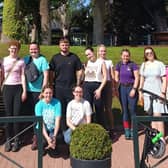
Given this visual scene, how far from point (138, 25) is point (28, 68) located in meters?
34.8

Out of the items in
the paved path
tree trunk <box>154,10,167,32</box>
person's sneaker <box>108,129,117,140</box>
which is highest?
tree trunk <box>154,10,167,32</box>

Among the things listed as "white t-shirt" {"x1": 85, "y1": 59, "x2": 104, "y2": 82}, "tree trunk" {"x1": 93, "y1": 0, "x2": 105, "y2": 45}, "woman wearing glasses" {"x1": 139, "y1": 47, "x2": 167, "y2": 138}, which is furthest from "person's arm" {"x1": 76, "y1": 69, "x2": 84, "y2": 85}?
"tree trunk" {"x1": 93, "y1": 0, "x2": 105, "y2": 45}

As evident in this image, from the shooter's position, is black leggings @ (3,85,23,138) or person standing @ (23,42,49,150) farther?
person standing @ (23,42,49,150)

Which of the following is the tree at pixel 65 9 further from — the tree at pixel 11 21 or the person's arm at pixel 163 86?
the person's arm at pixel 163 86

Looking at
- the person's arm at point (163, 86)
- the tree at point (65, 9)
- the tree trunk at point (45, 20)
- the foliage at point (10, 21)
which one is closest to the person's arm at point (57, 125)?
the person's arm at point (163, 86)

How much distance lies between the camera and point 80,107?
7.41 metres

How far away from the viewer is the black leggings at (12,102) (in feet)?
24.4

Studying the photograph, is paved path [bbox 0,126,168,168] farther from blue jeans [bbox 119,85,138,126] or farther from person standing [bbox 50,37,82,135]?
person standing [bbox 50,37,82,135]

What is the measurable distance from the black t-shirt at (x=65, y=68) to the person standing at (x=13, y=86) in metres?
0.59

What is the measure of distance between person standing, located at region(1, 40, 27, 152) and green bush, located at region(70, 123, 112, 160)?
1.72m

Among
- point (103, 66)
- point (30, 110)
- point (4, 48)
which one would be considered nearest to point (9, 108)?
point (30, 110)

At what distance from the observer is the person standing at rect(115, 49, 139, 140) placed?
8125 mm

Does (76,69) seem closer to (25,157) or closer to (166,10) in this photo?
(25,157)

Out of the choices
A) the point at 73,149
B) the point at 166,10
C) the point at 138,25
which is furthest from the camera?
the point at 138,25
